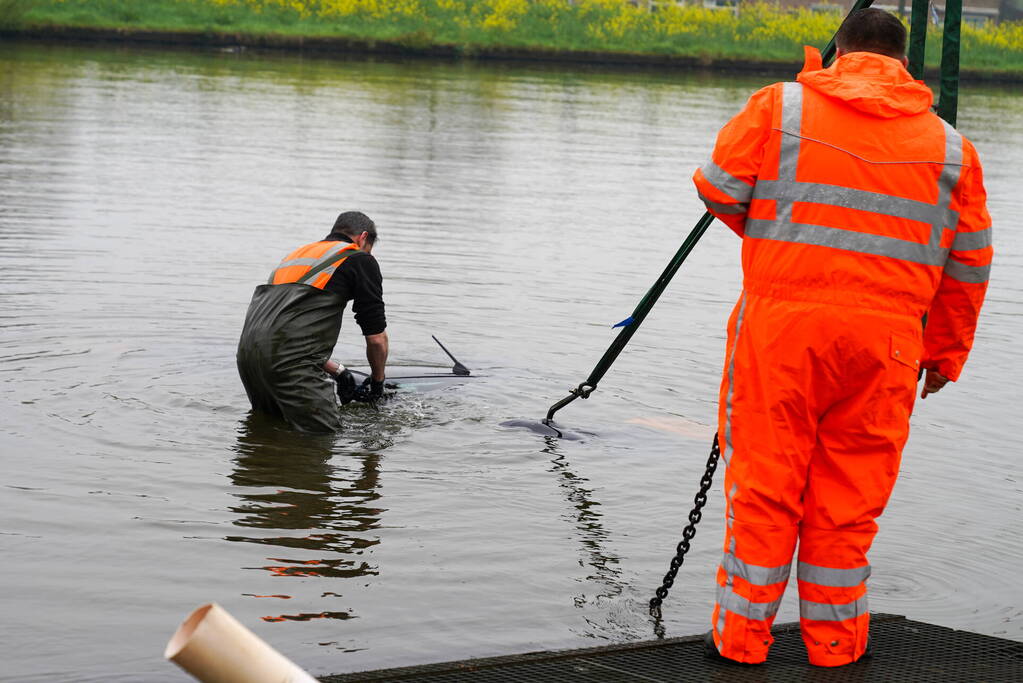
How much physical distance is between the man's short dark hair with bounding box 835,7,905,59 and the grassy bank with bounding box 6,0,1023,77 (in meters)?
33.0

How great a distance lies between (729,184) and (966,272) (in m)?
0.75

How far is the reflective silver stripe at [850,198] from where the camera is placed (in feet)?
12.7

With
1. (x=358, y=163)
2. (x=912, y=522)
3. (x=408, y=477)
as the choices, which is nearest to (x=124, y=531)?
(x=408, y=477)

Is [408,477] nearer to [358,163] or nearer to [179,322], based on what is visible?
[179,322]

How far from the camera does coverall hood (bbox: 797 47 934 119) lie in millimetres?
3873

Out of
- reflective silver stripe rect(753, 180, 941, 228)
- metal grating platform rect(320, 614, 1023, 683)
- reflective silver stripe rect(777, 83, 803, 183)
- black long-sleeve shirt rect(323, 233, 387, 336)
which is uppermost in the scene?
reflective silver stripe rect(777, 83, 803, 183)

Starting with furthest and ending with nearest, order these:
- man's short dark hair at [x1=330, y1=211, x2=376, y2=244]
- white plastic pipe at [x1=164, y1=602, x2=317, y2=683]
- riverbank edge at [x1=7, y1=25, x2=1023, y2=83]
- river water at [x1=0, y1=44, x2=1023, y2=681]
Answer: riverbank edge at [x1=7, y1=25, x2=1023, y2=83], man's short dark hair at [x1=330, y1=211, x2=376, y2=244], river water at [x1=0, y1=44, x2=1023, y2=681], white plastic pipe at [x1=164, y1=602, x2=317, y2=683]

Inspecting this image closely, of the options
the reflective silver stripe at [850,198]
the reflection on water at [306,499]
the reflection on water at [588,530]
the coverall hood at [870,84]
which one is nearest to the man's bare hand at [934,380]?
the reflective silver stripe at [850,198]

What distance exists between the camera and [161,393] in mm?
7617

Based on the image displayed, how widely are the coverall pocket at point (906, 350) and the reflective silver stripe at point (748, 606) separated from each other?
2.46ft

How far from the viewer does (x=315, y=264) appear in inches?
275

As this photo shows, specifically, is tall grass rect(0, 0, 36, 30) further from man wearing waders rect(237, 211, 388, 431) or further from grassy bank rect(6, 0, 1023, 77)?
man wearing waders rect(237, 211, 388, 431)

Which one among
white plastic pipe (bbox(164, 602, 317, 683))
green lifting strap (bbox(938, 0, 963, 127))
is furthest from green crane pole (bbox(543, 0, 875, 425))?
white plastic pipe (bbox(164, 602, 317, 683))

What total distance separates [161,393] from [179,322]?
1.68m
